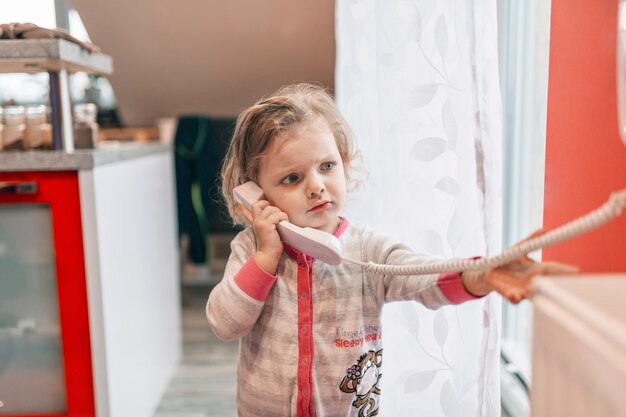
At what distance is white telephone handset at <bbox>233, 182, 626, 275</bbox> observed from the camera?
0.56 metres

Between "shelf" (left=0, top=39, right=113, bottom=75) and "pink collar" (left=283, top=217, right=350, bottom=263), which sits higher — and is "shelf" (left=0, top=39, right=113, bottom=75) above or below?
above

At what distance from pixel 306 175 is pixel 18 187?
0.66 meters

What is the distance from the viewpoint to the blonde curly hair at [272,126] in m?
0.91

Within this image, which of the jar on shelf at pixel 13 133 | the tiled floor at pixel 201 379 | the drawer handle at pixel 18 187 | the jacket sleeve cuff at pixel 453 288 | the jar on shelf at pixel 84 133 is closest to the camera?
the jacket sleeve cuff at pixel 453 288

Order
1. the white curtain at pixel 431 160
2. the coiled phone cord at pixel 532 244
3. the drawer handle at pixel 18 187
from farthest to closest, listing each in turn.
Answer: the drawer handle at pixel 18 187, the white curtain at pixel 431 160, the coiled phone cord at pixel 532 244

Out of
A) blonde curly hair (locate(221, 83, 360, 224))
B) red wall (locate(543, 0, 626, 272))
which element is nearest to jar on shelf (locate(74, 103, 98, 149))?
blonde curly hair (locate(221, 83, 360, 224))

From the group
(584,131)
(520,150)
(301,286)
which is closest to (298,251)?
(301,286)

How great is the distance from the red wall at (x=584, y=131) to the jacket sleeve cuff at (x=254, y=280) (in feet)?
1.67

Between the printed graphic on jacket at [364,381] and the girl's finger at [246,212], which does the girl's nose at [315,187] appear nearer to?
the girl's finger at [246,212]

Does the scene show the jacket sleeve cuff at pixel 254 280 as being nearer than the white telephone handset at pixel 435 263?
No

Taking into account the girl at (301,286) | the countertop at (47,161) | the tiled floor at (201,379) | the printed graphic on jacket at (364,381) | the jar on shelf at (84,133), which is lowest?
the tiled floor at (201,379)

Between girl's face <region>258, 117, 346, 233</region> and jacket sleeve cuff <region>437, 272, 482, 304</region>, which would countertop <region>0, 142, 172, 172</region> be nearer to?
girl's face <region>258, 117, 346, 233</region>

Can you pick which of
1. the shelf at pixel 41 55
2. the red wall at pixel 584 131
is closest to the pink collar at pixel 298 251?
the red wall at pixel 584 131

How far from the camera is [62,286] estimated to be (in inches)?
48.0
